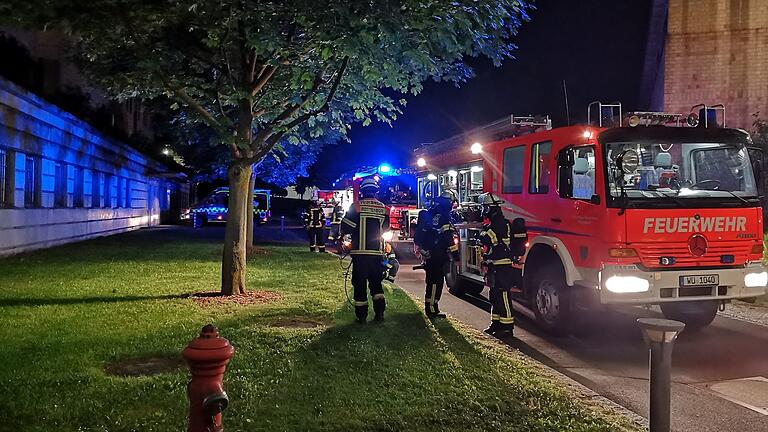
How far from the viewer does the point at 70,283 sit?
11.0 m

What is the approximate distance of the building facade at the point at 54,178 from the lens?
15.4m

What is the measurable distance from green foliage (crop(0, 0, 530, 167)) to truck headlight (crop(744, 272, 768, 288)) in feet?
14.5

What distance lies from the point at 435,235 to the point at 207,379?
544 cm

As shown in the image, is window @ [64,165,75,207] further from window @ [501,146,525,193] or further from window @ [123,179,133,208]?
window @ [501,146,525,193]

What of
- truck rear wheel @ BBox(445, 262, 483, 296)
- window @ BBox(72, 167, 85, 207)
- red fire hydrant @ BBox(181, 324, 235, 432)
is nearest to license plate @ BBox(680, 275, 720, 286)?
truck rear wheel @ BBox(445, 262, 483, 296)

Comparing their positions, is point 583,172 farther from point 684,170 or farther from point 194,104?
point 194,104

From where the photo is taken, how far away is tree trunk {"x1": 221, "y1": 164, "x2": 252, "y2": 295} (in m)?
9.94

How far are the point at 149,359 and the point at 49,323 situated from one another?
2240mm

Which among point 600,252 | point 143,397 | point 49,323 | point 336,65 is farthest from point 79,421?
point 336,65

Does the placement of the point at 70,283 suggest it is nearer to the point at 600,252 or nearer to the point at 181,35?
the point at 181,35

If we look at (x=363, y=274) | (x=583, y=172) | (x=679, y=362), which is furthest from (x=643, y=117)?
(x=363, y=274)

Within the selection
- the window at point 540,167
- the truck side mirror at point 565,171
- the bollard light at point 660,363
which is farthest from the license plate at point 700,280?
the bollard light at point 660,363

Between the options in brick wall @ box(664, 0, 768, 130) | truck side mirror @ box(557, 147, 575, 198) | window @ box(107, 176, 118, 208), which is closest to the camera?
truck side mirror @ box(557, 147, 575, 198)

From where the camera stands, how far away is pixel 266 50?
882cm
